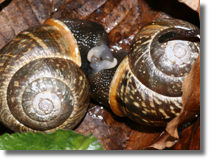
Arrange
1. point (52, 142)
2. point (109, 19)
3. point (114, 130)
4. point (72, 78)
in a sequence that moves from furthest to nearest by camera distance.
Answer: point (109, 19), point (114, 130), point (72, 78), point (52, 142)

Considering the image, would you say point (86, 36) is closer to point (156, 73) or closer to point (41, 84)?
point (41, 84)

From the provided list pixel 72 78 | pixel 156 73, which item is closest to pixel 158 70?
pixel 156 73

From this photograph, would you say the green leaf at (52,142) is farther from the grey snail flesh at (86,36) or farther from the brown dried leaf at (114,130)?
the grey snail flesh at (86,36)

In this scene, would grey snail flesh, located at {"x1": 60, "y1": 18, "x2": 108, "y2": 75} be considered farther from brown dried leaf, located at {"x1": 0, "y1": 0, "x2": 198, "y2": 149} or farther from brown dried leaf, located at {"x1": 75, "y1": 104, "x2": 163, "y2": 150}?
brown dried leaf, located at {"x1": 75, "y1": 104, "x2": 163, "y2": 150}

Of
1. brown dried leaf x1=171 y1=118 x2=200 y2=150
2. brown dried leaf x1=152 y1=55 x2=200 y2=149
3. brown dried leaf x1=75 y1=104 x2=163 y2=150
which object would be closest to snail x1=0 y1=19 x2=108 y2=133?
brown dried leaf x1=75 y1=104 x2=163 y2=150

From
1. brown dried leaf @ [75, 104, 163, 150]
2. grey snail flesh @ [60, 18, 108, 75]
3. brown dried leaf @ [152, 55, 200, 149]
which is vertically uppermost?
grey snail flesh @ [60, 18, 108, 75]
